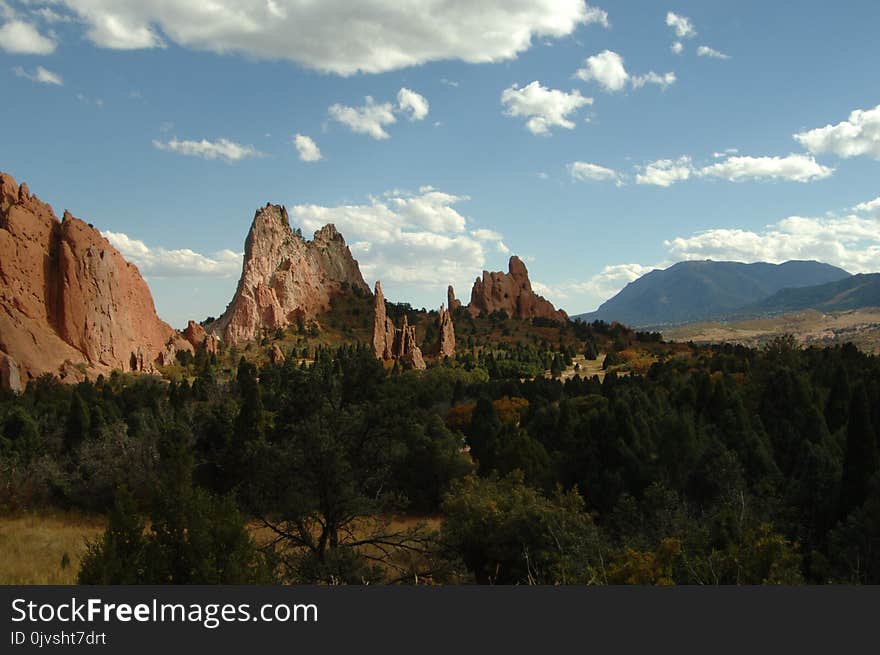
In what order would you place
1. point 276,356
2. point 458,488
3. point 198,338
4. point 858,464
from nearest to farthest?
point 858,464
point 458,488
point 276,356
point 198,338

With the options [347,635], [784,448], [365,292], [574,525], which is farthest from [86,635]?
[365,292]

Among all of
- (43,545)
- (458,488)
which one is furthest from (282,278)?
(43,545)

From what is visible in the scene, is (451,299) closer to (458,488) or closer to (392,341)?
(392,341)

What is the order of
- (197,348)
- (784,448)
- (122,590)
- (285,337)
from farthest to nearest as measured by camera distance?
(285,337)
(197,348)
(784,448)
(122,590)

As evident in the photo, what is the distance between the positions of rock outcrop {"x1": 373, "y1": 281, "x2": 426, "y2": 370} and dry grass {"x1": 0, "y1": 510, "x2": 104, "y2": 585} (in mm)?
85519

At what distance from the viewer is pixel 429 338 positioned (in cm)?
14388

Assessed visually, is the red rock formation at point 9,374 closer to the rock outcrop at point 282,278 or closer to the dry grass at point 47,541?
the rock outcrop at point 282,278

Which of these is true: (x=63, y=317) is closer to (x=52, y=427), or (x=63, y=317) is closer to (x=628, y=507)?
(x=52, y=427)

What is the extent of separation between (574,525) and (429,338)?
122786 millimetres

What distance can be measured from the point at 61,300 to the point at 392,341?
6350cm

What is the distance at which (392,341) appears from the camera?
134 metres

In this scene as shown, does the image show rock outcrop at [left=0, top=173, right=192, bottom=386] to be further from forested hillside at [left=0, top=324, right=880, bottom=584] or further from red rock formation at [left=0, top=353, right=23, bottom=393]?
forested hillside at [left=0, top=324, right=880, bottom=584]

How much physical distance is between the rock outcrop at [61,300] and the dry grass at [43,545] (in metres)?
69.0

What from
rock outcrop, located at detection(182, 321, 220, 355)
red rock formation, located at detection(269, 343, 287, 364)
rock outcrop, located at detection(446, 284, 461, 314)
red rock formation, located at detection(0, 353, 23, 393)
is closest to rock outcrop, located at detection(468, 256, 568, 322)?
rock outcrop, located at detection(446, 284, 461, 314)
